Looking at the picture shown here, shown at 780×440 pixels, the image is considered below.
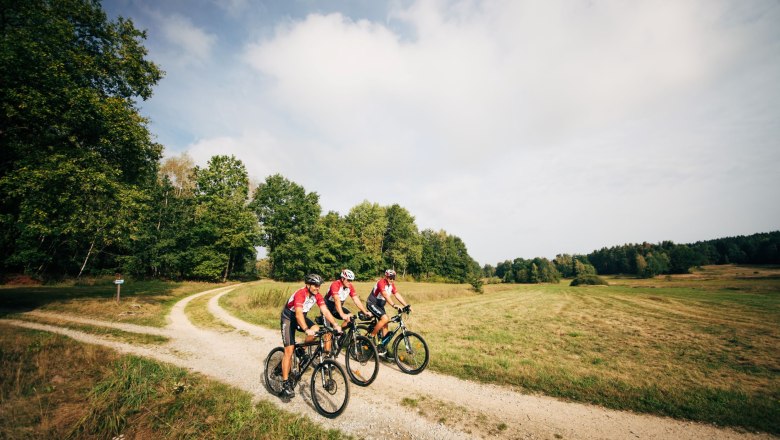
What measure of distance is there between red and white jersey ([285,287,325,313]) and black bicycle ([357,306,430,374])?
2.55 m

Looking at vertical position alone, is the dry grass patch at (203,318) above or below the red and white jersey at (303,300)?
below

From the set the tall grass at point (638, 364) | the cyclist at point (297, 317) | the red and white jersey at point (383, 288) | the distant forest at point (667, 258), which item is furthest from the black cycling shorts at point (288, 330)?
the distant forest at point (667, 258)

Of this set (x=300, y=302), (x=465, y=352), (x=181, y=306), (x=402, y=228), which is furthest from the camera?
(x=402, y=228)

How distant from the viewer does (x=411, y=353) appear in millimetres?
7977

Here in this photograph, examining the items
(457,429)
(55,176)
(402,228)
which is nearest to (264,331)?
(457,429)

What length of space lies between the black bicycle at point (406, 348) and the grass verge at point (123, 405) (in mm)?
3348

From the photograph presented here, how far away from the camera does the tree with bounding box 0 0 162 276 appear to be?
12453 mm

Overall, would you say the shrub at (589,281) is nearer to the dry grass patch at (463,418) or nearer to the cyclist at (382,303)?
the cyclist at (382,303)

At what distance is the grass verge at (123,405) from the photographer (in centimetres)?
468

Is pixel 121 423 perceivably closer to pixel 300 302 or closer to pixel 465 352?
pixel 300 302

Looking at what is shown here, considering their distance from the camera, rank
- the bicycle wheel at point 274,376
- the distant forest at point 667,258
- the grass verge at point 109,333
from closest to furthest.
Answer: the bicycle wheel at point 274,376 < the grass verge at point 109,333 < the distant forest at point 667,258

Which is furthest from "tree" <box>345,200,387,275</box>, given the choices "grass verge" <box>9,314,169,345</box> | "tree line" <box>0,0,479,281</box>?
"grass verge" <box>9,314,169,345</box>

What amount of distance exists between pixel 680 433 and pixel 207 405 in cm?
916

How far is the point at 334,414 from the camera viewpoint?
5.43 metres
